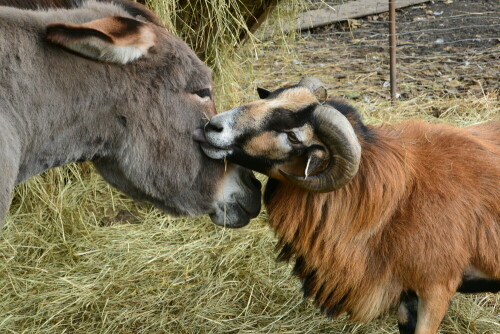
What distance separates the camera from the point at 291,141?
3.84m

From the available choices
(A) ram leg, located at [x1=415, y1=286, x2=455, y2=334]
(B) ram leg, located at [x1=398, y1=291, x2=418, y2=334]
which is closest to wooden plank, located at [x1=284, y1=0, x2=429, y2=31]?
(B) ram leg, located at [x1=398, y1=291, x2=418, y2=334]

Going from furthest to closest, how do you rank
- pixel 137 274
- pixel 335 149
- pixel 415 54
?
pixel 415 54
pixel 137 274
pixel 335 149

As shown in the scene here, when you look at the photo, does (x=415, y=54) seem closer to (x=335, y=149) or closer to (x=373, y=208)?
(x=373, y=208)

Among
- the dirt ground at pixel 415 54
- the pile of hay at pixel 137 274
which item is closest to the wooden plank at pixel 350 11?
the dirt ground at pixel 415 54

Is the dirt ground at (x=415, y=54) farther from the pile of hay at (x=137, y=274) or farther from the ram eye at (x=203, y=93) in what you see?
the ram eye at (x=203, y=93)

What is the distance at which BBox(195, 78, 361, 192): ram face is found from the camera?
3.71 m

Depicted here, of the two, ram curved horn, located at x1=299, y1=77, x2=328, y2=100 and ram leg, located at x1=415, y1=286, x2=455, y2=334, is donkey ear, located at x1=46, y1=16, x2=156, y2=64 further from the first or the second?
ram leg, located at x1=415, y1=286, x2=455, y2=334

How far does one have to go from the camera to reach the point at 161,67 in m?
3.54

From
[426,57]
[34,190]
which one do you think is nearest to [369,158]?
[34,190]

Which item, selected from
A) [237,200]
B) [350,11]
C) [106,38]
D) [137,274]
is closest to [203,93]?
[237,200]

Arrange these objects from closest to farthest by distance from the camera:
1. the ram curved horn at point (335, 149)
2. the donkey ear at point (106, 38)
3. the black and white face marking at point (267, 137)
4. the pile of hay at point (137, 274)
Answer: the donkey ear at point (106, 38) → the ram curved horn at point (335, 149) → the black and white face marking at point (267, 137) → the pile of hay at point (137, 274)

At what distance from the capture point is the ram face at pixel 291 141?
371 centimetres

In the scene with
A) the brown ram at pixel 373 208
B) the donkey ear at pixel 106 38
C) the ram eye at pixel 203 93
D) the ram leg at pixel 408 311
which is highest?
the donkey ear at pixel 106 38

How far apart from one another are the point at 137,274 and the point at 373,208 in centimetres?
236
